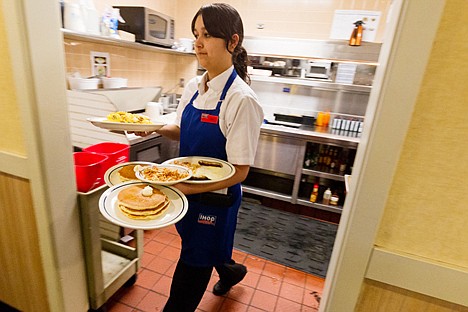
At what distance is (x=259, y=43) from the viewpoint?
11.4ft

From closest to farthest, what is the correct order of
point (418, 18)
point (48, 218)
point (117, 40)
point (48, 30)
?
point (418, 18) → point (48, 30) → point (48, 218) → point (117, 40)

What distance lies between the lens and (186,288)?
1.38 m

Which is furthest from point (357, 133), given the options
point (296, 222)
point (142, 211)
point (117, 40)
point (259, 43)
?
point (142, 211)

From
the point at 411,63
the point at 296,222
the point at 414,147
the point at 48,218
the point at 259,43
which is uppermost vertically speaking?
the point at 259,43

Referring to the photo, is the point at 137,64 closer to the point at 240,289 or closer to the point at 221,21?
the point at 221,21

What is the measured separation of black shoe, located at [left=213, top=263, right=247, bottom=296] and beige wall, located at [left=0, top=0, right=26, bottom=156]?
1.38 m

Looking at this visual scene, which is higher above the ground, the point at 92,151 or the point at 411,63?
the point at 411,63

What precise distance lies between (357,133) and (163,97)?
2.52 m

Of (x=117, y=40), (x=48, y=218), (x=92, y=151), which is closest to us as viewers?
(x=48, y=218)

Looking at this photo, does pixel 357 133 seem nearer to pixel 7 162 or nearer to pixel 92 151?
pixel 92 151

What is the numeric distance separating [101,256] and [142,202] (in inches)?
35.6

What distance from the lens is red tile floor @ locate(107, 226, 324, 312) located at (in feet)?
5.92

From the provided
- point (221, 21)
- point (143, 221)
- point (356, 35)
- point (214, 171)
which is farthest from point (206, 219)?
point (356, 35)

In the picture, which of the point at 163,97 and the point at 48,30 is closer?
the point at 48,30
